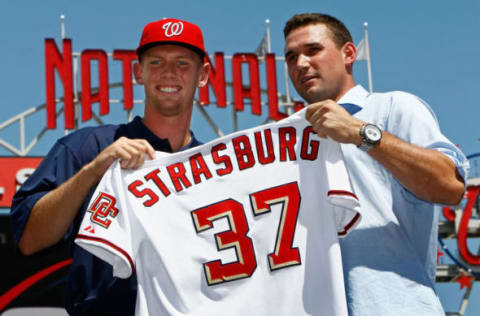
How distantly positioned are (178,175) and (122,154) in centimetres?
38

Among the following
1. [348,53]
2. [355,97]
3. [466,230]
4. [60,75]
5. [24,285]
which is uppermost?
[60,75]

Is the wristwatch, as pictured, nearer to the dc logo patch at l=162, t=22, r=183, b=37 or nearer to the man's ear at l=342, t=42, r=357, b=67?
the man's ear at l=342, t=42, r=357, b=67

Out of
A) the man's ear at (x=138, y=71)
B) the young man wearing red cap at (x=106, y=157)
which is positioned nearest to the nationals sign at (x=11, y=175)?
the man's ear at (x=138, y=71)

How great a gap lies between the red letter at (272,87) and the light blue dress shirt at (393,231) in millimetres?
14346

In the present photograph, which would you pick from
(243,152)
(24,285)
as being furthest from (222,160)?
(24,285)

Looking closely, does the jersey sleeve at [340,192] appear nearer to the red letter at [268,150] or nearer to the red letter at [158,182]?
the red letter at [268,150]

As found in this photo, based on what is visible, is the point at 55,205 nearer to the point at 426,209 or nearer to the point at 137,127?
the point at 137,127

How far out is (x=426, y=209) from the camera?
347 centimetres

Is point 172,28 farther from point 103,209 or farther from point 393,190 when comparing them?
point 393,190

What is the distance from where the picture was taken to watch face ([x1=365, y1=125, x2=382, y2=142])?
3.19 m

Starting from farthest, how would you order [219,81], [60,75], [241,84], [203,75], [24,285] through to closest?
[241,84] → [219,81] → [60,75] → [24,285] → [203,75]

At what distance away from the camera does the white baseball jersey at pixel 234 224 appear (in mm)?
3398

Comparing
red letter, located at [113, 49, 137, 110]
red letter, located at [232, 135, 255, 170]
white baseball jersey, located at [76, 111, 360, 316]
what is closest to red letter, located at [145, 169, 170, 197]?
white baseball jersey, located at [76, 111, 360, 316]

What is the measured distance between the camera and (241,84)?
1827 cm
